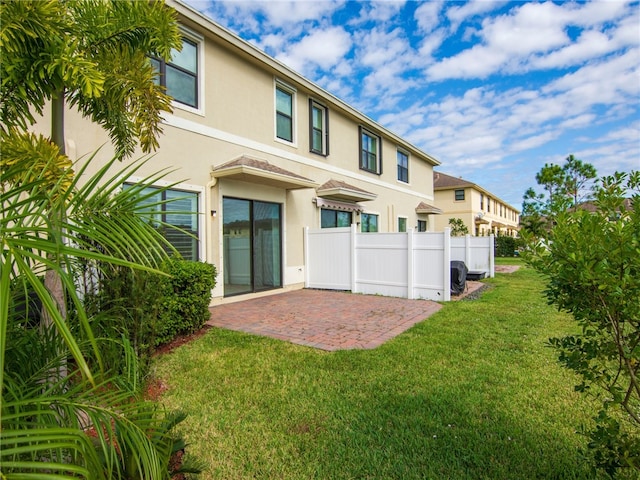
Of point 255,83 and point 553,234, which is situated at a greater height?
point 255,83

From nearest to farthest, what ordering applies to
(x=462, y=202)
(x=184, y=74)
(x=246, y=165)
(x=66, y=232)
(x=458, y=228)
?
(x=66, y=232)
(x=184, y=74)
(x=246, y=165)
(x=458, y=228)
(x=462, y=202)

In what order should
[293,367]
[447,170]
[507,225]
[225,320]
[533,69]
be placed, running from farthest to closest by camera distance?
1. [507,225]
2. [447,170]
3. [533,69]
4. [225,320]
5. [293,367]

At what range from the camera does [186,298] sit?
18.9 feet

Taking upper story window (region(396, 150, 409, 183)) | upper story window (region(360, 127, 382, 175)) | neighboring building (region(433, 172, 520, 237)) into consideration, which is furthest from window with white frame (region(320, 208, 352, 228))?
neighboring building (region(433, 172, 520, 237))

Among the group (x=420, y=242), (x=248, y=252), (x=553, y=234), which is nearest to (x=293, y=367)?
(x=553, y=234)

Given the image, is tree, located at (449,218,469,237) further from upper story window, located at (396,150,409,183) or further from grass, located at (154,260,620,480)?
grass, located at (154,260,620,480)

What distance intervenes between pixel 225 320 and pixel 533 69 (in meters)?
9.55

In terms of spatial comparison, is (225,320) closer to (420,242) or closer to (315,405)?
(315,405)

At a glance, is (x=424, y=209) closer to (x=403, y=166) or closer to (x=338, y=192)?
(x=403, y=166)

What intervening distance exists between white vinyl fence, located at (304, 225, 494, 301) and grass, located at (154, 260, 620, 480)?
365 centimetres

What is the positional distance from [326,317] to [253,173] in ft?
12.5

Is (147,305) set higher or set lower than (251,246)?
lower

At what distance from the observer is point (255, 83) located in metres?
9.62

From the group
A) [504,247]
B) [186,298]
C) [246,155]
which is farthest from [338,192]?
[504,247]
